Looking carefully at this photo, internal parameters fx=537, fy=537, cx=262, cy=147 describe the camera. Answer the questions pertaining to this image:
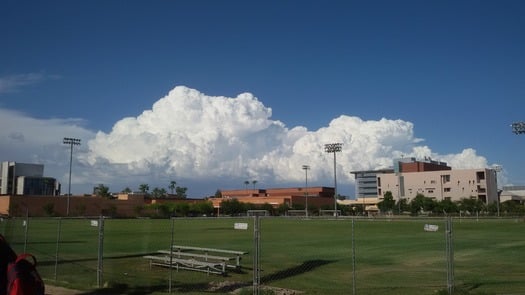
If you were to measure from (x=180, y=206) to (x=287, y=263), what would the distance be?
371 ft

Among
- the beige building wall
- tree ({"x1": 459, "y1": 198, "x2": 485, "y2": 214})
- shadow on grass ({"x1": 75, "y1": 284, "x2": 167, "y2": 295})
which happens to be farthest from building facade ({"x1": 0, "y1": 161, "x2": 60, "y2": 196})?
shadow on grass ({"x1": 75, "y1": 284, "x2": 167, "y2": 295})

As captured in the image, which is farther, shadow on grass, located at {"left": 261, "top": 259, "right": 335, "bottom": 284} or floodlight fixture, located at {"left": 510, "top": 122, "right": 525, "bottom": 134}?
floodlight fixture, located at {"left": 510, "top": 122, "right": 525, "bottom": 134}

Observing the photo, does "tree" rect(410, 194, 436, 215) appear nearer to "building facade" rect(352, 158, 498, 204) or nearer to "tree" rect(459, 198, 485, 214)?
"tree" rect(459, 198, 485, 214)

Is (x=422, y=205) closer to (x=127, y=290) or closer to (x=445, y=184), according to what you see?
(x=445, y=184)

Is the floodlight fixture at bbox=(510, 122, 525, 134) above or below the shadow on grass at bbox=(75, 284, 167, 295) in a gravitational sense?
above

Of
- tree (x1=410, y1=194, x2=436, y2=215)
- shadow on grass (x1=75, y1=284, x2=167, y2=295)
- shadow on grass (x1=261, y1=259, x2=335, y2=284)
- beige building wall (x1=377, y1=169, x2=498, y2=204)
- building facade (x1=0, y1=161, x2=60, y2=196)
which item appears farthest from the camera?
beige building wall (x1=377, y1=169, x2=498, y2=204)

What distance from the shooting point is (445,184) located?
168 meters

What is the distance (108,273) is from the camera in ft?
54.4

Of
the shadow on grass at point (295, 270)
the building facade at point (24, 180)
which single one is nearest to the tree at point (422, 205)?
the building facade at point (24, 180)

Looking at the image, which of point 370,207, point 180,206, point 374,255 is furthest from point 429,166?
point 374,255

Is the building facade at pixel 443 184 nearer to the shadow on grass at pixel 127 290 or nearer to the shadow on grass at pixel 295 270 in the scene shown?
the shadow on grass at pixel 295 270

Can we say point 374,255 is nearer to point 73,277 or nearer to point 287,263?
point 287,263

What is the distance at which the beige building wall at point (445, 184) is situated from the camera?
525 feet

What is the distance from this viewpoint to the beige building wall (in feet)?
525
